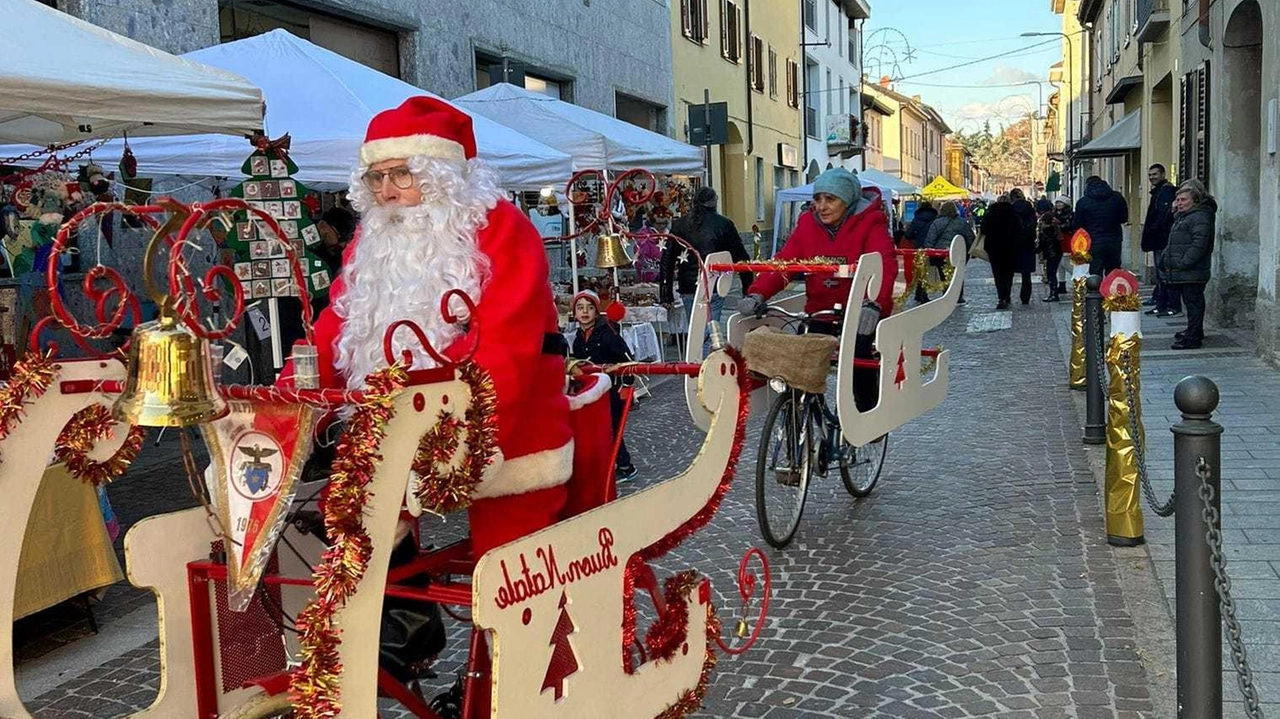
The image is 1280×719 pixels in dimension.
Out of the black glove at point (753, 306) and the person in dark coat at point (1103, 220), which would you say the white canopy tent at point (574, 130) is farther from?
the person in dark coat at point (1103, 220)

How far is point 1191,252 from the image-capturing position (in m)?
10.4

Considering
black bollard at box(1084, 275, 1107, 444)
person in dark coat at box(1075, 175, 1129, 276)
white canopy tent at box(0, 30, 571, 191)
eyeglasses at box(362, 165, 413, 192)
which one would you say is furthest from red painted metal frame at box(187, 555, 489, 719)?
person in dark coat at box(1075, 175, 1129, 276)

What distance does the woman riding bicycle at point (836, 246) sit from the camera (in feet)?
19.2

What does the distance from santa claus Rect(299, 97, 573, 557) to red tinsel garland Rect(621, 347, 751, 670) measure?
254 mm

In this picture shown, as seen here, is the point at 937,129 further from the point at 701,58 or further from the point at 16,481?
the point at 16,481

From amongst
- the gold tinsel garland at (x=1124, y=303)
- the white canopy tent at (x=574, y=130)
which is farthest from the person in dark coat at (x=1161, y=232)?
the gold tinsel garland at (x=1124, y=303)

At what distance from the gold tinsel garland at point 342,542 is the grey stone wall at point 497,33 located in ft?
26.3

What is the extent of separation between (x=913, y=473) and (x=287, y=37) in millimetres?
5214

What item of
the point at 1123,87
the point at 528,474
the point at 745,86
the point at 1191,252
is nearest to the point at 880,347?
the point at 528,474

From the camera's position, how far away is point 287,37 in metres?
7.97

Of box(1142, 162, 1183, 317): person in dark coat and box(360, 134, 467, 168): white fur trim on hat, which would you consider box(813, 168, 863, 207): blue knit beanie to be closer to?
box(360, 134, 467, 168): white fur trim on hat

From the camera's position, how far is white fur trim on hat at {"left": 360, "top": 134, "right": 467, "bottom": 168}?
2861mm

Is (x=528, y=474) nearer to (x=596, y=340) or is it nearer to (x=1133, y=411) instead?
(x=1133, y=411)

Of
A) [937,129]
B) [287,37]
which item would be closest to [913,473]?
[287,37]
